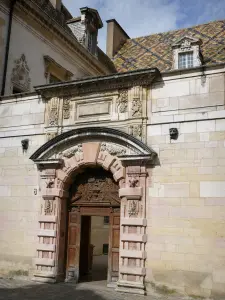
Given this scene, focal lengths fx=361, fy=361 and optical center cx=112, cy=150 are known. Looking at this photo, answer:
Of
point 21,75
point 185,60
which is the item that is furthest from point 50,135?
point 185,60

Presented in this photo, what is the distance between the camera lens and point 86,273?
35.3 ft

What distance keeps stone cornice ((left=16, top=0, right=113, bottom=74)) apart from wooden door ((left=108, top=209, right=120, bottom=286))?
8.01 meters

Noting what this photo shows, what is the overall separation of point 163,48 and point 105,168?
31.7 ft

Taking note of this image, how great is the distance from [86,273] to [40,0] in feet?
33.3

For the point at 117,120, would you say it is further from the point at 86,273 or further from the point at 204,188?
the point at 86,273

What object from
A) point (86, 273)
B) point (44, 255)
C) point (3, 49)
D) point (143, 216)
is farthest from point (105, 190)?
point (3, 49)

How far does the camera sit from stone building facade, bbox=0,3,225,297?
26.5 feet

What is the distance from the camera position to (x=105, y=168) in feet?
30.2

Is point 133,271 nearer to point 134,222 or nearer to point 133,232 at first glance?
point 133,232

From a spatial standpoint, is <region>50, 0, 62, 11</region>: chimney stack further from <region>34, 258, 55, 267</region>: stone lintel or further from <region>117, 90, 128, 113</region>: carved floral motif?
<region>34, 258, 55, 267</region>: stone lintel

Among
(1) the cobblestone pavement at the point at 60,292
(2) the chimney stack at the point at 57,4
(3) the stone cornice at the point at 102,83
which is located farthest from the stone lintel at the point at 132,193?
(2) the chimney stack at the point at 57,4

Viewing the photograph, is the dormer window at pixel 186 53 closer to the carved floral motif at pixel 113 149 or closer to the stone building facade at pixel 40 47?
the stone building facade at pixel 40 47

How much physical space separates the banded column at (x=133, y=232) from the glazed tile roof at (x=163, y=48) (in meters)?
7.05

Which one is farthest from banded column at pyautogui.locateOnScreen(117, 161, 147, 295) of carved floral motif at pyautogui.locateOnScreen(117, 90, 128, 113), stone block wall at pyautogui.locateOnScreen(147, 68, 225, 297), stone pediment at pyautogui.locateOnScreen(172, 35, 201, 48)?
stone pediment at pyautogui.locateOnScreen(172, 35, 201, 48)
